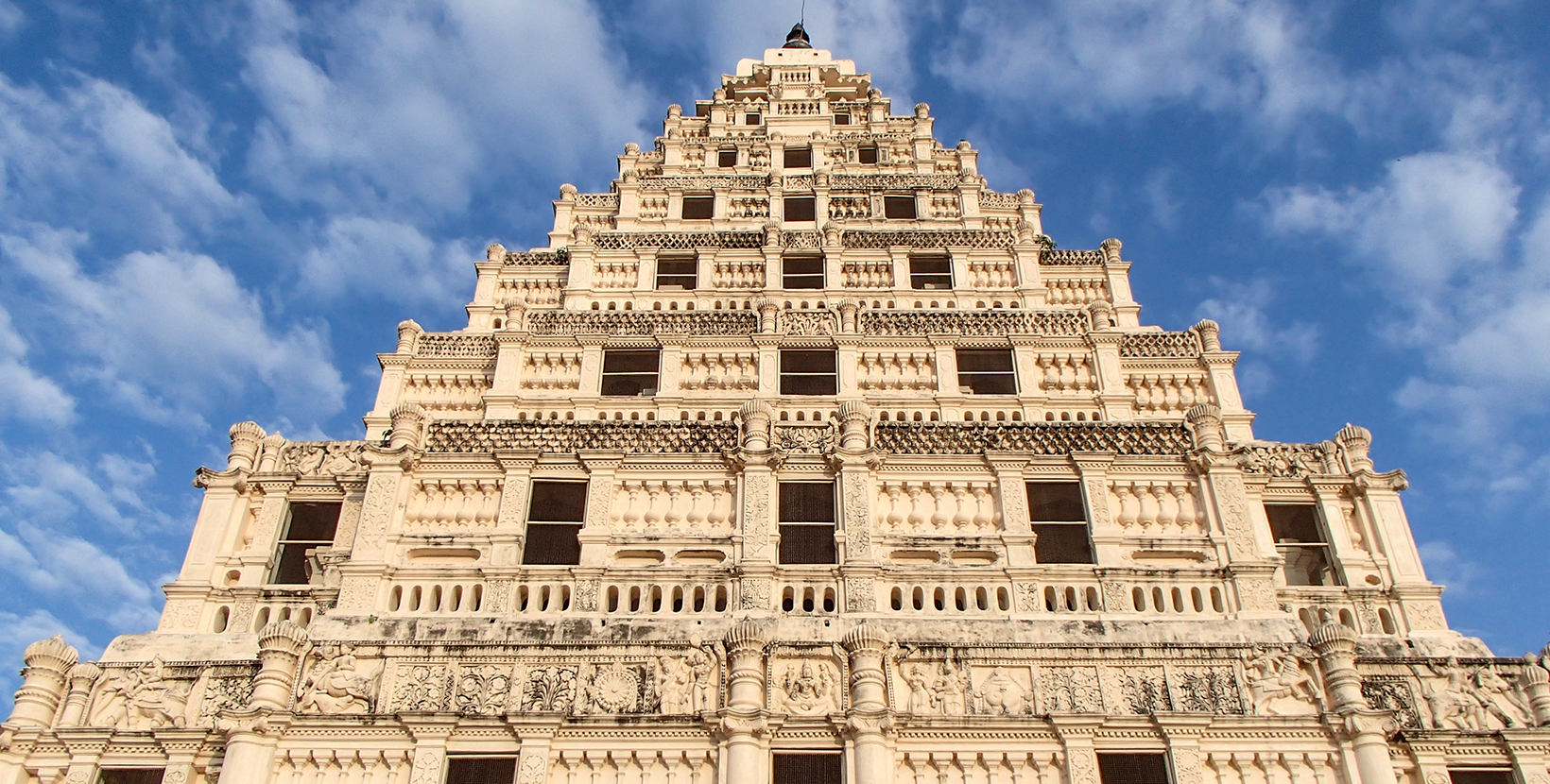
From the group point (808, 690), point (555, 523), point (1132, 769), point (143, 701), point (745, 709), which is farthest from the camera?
point (555, 523)

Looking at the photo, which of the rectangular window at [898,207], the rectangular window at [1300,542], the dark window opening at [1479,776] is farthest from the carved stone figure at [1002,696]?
the rectangular window at [898,207]

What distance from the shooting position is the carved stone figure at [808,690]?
1655cm

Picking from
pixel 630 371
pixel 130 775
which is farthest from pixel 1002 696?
pixel 130 775

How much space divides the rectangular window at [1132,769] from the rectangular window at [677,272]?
52.7ft

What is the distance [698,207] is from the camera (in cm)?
3125

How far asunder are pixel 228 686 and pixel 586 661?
18.3ft

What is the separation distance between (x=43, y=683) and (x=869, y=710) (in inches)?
495

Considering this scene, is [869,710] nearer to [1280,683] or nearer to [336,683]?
[1280,683]

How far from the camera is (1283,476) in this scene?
2136cm

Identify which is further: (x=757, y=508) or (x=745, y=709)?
→ (x=757, y=508)

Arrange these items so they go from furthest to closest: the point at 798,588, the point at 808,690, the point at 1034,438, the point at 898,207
A: the point at 898,207
the point at 1034,438
the point at 798,588
the point at 808,690

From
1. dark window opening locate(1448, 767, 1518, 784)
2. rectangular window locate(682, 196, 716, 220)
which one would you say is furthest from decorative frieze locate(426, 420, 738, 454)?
dark window opening locate(1448, 767, 1518, 784)

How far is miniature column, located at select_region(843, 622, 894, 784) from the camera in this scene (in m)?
15.7

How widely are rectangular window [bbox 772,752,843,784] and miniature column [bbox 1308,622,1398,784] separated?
726 centimetres
